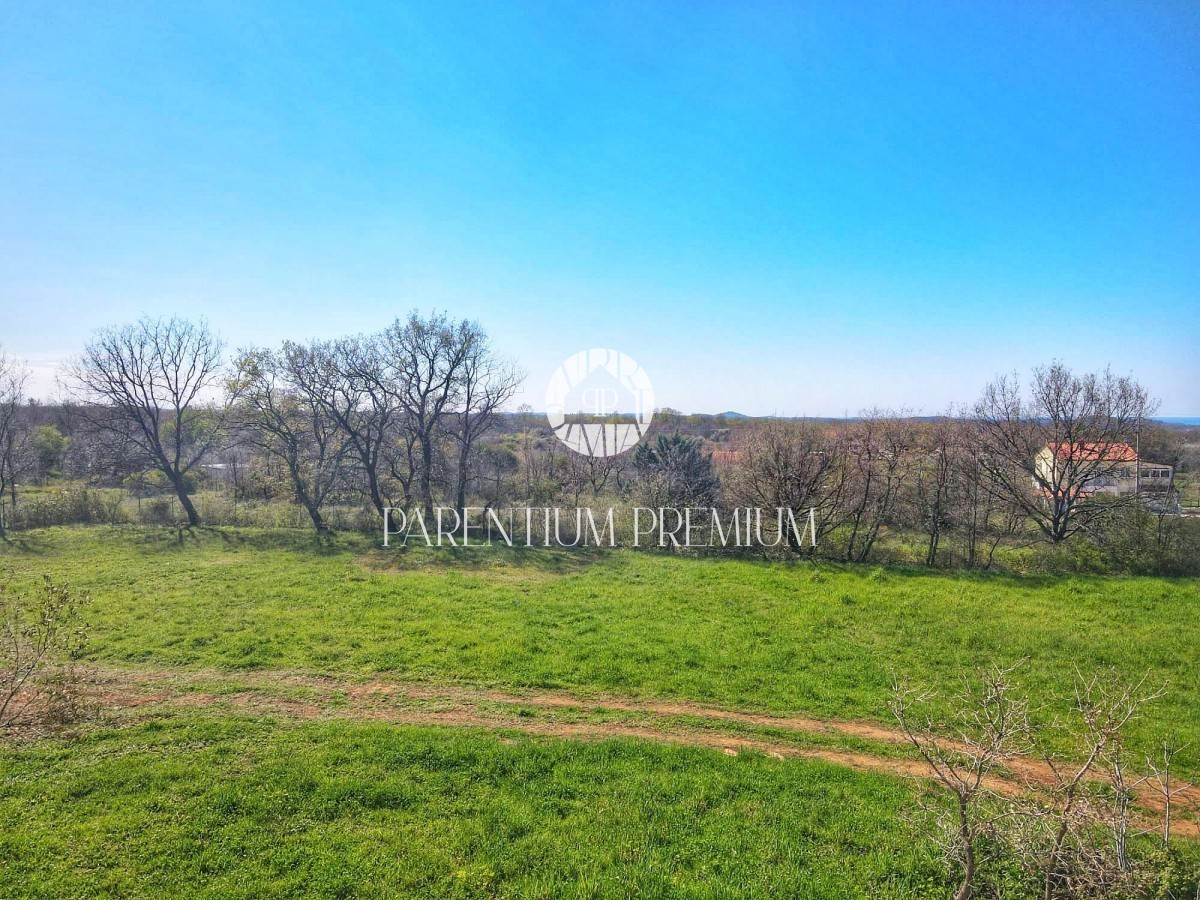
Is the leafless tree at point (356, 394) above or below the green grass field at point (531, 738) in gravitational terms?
above

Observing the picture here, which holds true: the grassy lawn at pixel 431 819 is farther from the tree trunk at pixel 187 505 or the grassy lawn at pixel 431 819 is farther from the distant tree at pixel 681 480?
the tree trunk at pixel 187 505

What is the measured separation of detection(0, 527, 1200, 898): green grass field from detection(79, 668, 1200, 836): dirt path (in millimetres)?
236

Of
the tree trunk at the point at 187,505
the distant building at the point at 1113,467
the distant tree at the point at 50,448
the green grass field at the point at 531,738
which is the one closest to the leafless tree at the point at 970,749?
Result: the green grass field at the point at 531,738

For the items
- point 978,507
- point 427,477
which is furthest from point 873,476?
point 427,477

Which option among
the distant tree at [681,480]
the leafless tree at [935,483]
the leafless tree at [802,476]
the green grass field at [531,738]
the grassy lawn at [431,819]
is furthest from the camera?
the distant tree at [681,480]

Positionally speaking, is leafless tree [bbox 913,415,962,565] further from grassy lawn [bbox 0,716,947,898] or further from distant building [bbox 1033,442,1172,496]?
grassy lawn [bbox 0,716,947,898]

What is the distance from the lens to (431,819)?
14.6 ft

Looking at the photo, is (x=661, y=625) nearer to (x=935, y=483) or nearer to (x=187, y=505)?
(x=935, y=483)

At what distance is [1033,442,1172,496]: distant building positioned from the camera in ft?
50.0

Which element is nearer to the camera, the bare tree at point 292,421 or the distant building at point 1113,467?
the distant building at point 1113,467

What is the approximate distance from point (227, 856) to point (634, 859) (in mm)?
3211

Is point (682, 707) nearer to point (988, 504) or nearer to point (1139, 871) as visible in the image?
point (1139, 871)

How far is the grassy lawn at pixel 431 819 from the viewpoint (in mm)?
3777

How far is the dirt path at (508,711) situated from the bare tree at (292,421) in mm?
12305
